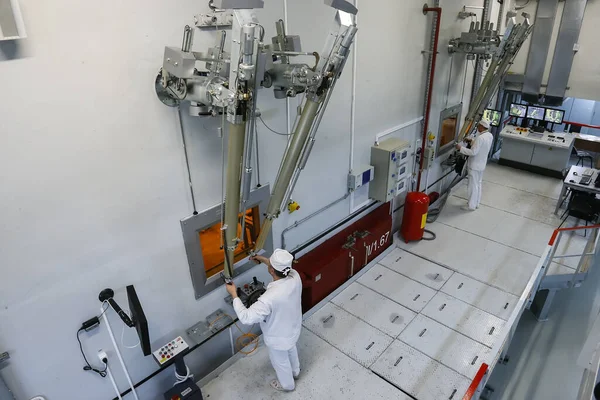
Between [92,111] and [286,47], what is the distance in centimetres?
133

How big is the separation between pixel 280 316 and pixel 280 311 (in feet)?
0.15

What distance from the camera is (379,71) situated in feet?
15.1

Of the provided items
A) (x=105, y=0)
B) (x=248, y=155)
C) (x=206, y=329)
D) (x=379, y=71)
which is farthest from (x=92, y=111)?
(x=379, y=71)

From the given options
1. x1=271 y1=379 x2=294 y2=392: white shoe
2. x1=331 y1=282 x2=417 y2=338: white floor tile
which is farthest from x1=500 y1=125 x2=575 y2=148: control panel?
x1=271 y1=379 x2=294 y2=392: white shoe

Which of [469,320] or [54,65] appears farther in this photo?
[469,320]

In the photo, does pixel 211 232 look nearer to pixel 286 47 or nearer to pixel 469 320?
pixel 286 47

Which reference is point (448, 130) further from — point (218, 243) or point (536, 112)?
point (218, 243)

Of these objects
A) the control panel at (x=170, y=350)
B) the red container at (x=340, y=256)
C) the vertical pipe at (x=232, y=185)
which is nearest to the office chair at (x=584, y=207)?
the red container at (x=340, y=256)

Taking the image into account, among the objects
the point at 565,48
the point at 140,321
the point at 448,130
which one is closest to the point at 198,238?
the point at 140,321

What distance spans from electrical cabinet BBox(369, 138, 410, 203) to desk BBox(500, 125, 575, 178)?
3.91 metres

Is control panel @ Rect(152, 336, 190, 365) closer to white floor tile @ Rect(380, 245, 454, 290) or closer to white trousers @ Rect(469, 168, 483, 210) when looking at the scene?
→ white floor tile @ Rect(380, 245, 454, 290)

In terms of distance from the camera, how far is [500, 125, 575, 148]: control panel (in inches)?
289

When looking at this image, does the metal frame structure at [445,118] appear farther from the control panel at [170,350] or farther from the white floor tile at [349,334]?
the control panel at [170,350]

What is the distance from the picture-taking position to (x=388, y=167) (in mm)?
4926
